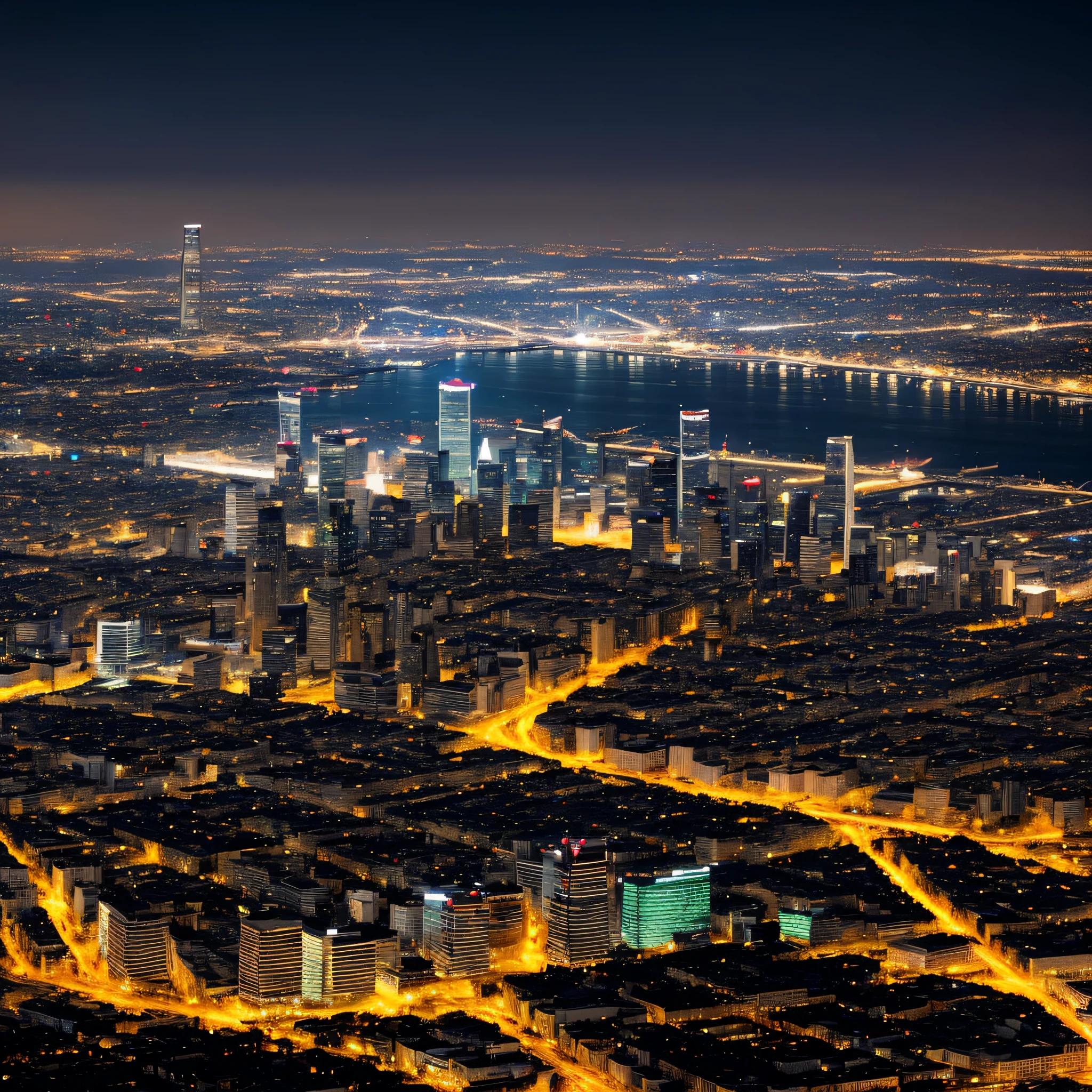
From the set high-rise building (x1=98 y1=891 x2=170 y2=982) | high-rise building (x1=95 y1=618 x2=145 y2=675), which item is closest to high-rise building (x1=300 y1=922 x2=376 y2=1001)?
high-rise building (x1=98 y1=891 x2=170 y2=982)

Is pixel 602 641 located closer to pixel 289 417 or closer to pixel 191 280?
pixel 289 417

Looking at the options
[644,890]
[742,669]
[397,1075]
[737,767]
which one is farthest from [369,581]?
[397,1075]

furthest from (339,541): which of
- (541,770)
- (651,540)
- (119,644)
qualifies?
(541,770)

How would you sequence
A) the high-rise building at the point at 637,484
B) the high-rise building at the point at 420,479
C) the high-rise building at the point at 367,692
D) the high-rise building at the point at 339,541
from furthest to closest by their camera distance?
the high-rise building at the point at 420,479
the high-rise building at the point at 637,484
the high-rise building at the point at 339,541
the high-rise building at the point at 367,692

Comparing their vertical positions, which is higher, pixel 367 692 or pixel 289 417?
pixel 289 417

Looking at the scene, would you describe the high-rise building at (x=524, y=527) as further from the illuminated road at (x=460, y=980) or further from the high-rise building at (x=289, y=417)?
the illuminated road at (x=460, y=980)

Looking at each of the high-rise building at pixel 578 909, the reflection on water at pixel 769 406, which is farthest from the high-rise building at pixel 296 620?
the reflection on water at pixel 769 406

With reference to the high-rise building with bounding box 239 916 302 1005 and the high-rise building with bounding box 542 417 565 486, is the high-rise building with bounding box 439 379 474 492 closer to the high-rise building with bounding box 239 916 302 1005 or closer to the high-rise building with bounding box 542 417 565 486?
the high-rise building with bounding box 542 417 565 486
